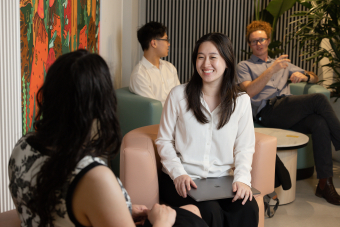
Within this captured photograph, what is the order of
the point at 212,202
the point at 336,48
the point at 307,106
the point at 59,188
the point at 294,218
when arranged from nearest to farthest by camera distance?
the point at 59,188, the point at 212,202, the point at 294,218, the point at 307,106, the point at 336,48

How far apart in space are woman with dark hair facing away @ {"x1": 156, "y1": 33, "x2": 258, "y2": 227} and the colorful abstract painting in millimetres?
728

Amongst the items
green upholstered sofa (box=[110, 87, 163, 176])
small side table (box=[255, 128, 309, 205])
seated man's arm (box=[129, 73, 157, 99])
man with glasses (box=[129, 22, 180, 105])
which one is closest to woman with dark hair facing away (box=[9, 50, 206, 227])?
green upholstered sofa (box=[110, 87, 163, 176])

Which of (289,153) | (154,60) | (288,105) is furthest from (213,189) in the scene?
(154,60)

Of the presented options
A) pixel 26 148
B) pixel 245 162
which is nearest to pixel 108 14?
pixel 245 162

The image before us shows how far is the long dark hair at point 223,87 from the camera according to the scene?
1.73m

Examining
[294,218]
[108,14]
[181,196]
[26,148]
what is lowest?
[294,218]

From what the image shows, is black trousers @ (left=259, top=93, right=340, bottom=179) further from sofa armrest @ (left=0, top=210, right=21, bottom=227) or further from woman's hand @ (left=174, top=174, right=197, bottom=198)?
sofa armrest @ (left=0, top=210, right=21, bottom=227)

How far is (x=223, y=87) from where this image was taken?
1824 millimetres

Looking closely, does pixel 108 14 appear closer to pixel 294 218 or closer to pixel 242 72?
pixel 242 72

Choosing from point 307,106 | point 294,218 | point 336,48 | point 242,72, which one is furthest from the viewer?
point 336,48

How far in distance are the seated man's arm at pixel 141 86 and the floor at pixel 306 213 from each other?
1.49m

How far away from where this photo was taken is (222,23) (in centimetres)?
548

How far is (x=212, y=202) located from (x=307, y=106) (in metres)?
1.82

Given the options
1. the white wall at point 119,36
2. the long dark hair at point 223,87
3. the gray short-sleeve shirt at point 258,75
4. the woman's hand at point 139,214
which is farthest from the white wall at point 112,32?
the woman's hand at point 139,214
